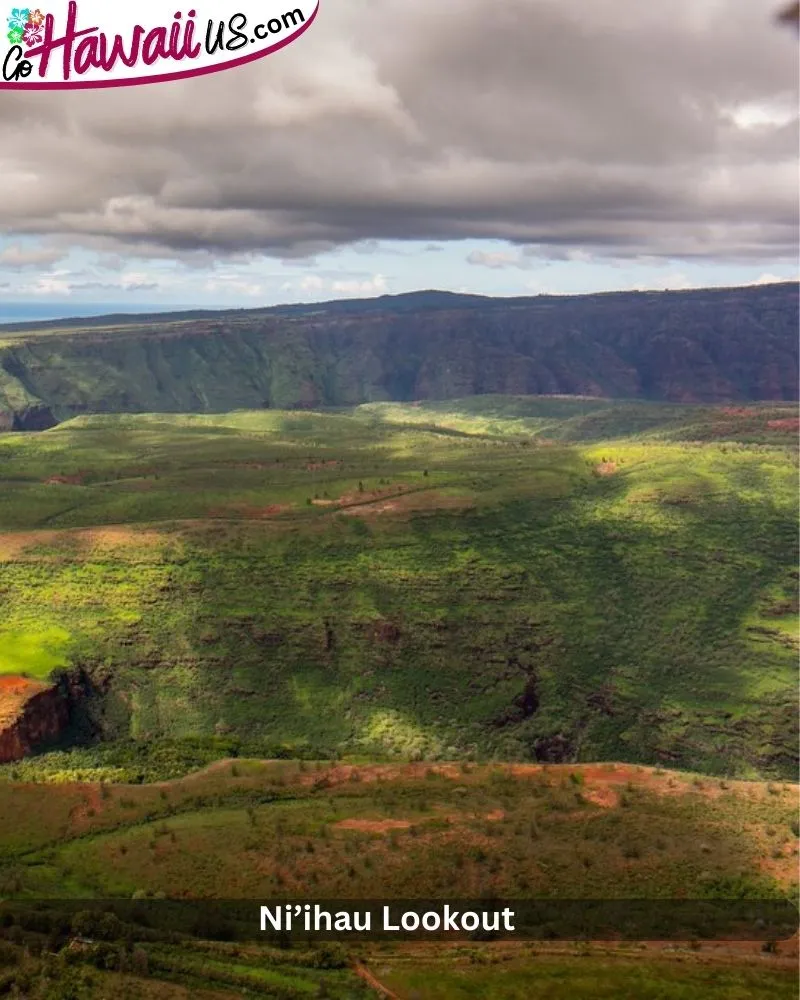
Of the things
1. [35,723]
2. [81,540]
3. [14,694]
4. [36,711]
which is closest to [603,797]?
[35,723]

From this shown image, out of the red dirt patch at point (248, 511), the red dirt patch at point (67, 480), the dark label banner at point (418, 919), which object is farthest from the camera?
the red dirt patch at point (67, 480)

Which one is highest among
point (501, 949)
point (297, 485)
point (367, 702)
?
point (297, 485)

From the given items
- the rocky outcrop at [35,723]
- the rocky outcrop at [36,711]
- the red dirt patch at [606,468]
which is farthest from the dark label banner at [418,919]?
the red dirt patch at [606,468]

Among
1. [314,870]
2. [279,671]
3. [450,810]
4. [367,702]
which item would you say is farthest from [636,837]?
[279,671]

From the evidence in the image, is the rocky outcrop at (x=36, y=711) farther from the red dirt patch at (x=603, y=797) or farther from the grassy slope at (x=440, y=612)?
the red dirt patch at (x=603, y=797)

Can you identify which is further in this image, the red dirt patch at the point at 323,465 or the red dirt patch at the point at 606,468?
the red dirt patch at the point at 323,465

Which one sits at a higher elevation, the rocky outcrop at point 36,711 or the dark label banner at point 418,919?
the dark label banner at point 418,919

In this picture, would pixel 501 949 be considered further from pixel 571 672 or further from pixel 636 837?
pixel 571 672

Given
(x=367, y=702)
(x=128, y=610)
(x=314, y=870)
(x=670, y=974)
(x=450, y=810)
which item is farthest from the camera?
(x=128, y=610)
